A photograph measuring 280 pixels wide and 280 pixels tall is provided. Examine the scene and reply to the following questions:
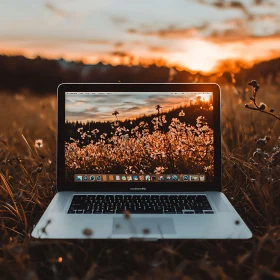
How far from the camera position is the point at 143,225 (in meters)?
2.00

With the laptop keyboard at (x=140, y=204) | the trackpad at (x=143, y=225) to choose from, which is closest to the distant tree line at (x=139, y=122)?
the laptop keyboard at (x=140, y=204)

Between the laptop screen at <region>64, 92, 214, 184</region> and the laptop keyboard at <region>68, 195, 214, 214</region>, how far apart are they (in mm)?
120

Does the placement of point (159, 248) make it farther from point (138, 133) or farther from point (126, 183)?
point (138, 133)

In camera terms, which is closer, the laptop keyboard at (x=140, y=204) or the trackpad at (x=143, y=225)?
the trackpad at (x=143, y=225)

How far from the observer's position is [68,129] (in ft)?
8.05

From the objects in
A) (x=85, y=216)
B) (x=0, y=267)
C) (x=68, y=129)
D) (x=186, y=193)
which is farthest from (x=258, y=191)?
(x=0, y=267)

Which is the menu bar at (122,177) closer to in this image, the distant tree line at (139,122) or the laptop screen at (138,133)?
the laptop screen at (138,133)

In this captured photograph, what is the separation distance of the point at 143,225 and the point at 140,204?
0.26 meters

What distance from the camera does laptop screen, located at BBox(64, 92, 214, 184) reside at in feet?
7.98

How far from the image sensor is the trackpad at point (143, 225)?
1913 mm

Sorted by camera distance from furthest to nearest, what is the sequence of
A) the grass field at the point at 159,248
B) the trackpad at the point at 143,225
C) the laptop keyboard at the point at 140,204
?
the laptop keyboard at the point at 140,204, the trackpad at the point at 143,225, the grass field at the point at 159,248

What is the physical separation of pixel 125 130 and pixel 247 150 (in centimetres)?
132

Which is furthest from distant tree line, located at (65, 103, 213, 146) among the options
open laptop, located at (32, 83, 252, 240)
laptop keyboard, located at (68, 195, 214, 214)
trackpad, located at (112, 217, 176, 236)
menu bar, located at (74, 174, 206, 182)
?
trackpad, located at (112, 217, 176, 236)

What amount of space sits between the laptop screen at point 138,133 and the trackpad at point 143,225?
1.35ft
